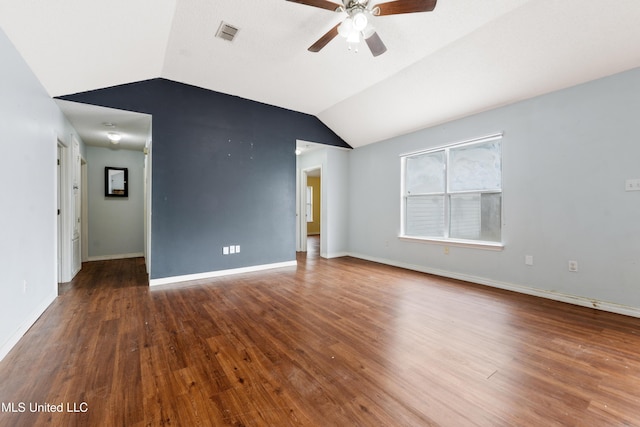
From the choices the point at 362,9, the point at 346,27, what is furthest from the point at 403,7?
the point at 346,27

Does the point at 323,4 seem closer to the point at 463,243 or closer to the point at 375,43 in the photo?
the point at 375,43

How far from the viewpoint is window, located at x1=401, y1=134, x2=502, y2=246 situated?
3.87 metres

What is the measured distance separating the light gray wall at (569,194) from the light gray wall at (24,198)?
197 inches

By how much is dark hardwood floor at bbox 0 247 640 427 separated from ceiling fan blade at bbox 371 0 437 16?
267 cm

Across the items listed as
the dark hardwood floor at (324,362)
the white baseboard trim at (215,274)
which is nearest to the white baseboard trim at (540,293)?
the dark hardwood floor at (324,362)

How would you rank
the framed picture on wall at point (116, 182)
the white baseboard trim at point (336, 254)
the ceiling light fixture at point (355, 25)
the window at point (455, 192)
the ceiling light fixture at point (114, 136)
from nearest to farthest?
the ceiling light fixture at point (355, 25) → the window at point (455, 192) → the ceiling light fixture at point (114, 136) → the framed picture on wall at point (116, 182) → the white baseboard trim at point (336, 254)

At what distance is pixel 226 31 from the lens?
111 inches

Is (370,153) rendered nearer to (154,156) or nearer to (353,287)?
(353,287)

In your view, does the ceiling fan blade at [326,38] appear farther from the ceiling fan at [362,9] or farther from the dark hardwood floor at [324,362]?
the dark hardwood floor at [324,362]

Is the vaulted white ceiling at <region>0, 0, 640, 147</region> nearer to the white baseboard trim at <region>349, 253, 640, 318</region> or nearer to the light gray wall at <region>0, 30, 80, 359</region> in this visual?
the light gray wall at <region>0, 30, 80, 359</region>

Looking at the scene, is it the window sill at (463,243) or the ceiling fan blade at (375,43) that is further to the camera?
the window sill at (463,243)

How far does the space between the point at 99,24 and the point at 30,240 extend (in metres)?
2.04

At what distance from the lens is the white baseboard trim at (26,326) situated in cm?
196

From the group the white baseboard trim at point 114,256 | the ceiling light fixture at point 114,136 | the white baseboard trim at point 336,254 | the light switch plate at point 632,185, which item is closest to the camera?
the light switch plate at point 632,185
